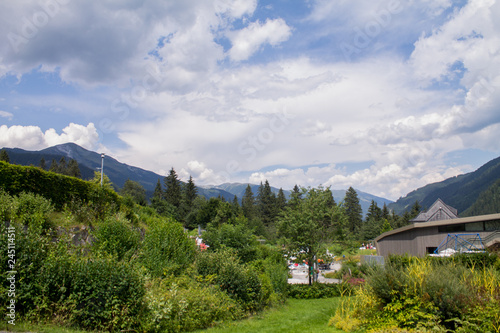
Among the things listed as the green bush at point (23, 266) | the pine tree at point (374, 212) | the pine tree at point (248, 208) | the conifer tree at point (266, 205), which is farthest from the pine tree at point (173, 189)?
the green bush at point (23, 266)

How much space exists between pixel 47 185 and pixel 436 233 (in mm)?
28607

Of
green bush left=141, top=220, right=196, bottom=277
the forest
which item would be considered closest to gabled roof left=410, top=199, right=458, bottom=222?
the forest

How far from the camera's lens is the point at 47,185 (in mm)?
14547

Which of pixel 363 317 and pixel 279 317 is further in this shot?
pixel 279 317

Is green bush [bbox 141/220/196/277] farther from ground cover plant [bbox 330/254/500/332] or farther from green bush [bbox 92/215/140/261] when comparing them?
ground cover plant [bbox 330/254/500/332]

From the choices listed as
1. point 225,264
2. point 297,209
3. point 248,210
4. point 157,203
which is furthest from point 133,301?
point 248,210

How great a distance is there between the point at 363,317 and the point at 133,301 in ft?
20.0

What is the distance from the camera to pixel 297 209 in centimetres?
2195

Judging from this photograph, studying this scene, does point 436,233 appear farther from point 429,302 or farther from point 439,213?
point 439,213

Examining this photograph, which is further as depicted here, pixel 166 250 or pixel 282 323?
pixel 166 250

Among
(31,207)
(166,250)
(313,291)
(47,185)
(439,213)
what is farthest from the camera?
(439,213)

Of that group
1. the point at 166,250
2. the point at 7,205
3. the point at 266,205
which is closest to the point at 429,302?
the point at 166,250

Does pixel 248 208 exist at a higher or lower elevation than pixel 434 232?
higher

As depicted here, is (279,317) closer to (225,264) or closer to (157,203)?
(225,264)
